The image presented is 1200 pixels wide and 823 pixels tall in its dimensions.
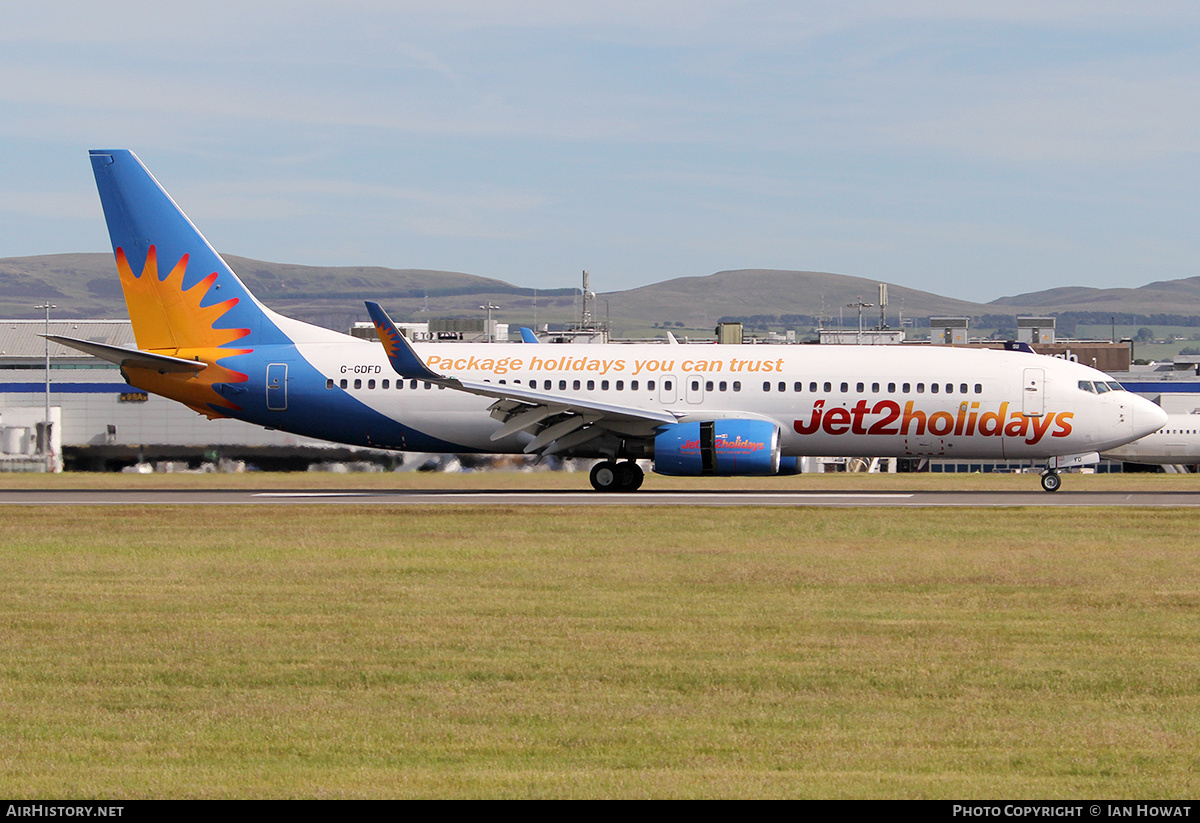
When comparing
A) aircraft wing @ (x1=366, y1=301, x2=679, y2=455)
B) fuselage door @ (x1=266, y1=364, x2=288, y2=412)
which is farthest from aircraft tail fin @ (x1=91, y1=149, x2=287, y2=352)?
aircraft wing @ (x1=366, y1=301, x2=679, y2=455)

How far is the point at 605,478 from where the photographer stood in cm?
3638

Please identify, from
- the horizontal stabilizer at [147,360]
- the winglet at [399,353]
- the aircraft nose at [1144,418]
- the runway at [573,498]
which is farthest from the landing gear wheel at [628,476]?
the aircraft nose at [1144,418]

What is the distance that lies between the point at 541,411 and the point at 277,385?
299 inches

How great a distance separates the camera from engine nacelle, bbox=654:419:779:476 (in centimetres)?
3347

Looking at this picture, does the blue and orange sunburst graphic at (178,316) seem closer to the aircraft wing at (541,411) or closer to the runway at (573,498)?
the runway at (573,498)

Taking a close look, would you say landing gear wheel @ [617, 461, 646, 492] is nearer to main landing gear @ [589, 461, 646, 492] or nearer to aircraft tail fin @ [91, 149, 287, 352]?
main landing gear @ [589, 461, 646, 492]

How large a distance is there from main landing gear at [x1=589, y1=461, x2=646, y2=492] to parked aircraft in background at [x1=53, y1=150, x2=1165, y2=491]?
1.9 inches

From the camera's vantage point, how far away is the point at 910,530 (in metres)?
25.1

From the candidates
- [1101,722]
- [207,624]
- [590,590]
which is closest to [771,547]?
[590,590]

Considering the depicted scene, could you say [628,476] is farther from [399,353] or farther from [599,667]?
[599,667]

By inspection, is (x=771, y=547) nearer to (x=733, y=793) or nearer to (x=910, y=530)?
(x=910, y=530)

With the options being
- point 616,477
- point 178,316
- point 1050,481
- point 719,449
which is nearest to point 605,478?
point 616,477

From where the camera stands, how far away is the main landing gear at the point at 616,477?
119ft
